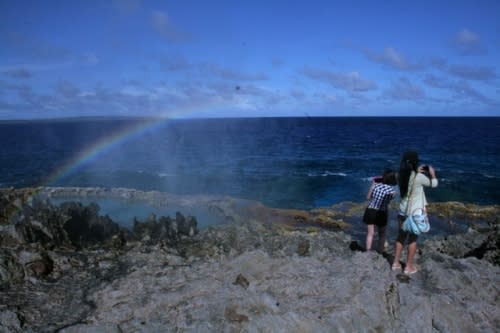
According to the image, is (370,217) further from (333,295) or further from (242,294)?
(242,294)

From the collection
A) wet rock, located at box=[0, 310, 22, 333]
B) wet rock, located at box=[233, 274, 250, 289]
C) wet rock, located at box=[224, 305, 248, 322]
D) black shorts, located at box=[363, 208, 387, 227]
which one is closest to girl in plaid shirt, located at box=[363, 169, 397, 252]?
black shorts, located at box=[363, 208, 387, 227]

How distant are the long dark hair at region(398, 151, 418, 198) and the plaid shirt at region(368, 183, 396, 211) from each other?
2.84ft

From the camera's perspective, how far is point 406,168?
23.5 feet

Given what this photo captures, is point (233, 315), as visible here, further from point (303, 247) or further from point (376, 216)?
point (303, 247)

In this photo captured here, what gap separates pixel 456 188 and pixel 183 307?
33.6 m

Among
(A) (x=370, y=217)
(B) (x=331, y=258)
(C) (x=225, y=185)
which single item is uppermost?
(A) (x=370, y=217)

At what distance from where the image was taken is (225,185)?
35.8 meters

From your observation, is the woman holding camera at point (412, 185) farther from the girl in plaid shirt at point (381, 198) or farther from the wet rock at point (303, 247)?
the wet rock at point (303, 247)

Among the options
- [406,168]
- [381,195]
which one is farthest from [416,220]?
[381,195]

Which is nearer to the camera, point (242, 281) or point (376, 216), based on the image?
point (242, 281)

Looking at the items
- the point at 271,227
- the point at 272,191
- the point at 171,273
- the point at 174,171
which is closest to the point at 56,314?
the point at 171,273

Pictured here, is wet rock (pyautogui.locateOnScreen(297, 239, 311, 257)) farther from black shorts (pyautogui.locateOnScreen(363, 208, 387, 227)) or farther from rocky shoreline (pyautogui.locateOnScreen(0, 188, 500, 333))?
black shorts (pyautogui.locateOnScreen(363, 208, 387, 227))

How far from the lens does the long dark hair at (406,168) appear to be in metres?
7.04

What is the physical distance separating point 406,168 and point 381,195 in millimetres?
1302
